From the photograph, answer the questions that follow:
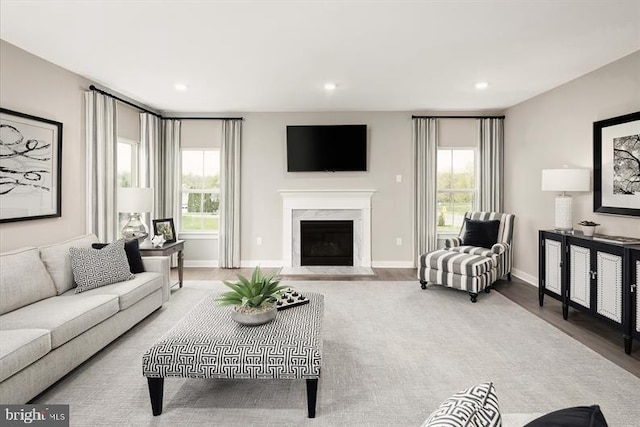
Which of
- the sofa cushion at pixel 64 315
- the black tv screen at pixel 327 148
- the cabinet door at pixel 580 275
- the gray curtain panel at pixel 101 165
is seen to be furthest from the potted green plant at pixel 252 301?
the black tv screen at pixel 327 148

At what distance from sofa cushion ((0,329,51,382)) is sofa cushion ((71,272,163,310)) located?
854 millimetres

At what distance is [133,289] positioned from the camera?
3.41m

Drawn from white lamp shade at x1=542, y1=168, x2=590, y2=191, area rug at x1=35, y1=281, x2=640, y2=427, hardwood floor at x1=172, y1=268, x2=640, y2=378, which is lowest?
area rug at x1=35, y1=281, x2=640, y2=427

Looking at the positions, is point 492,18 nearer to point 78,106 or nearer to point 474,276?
point 474,276

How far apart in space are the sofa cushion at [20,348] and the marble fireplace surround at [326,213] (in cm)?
412

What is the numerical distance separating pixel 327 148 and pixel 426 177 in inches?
65.8

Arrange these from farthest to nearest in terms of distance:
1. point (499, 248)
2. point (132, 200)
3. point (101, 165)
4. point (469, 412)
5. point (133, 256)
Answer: point (499, 248), point (132, 200), point (101, 165), point (133, 256), point (469, 412)

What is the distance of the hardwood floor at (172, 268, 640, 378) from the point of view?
9.95ft

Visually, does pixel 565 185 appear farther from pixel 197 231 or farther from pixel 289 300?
pixel 197 231

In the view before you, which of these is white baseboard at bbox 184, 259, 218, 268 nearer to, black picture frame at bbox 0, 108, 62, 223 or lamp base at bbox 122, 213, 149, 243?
lamp base at bbox 122, 213, 149, 243

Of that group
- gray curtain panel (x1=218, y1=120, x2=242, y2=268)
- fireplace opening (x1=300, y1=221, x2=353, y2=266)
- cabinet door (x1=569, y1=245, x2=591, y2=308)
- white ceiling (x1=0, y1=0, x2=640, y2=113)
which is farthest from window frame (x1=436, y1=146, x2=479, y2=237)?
gray curtain panel (x1=218, y1=120, x2=242, y2=268)

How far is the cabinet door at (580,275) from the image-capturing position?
138 inches

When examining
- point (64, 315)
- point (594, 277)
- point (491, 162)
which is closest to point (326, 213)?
point (491, 162)

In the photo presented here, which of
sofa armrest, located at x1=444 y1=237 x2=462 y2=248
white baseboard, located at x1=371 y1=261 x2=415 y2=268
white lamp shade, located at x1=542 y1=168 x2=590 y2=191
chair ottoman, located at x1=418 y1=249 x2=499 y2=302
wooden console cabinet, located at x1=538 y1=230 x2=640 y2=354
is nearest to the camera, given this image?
wooden console cabinet, located at x1=538 y1=230 x2=640 y2=354
